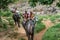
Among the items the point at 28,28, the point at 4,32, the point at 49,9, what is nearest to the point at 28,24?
the point at 28,28

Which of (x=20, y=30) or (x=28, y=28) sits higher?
(x=28, y=28)

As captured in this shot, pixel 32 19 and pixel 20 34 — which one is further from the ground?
pixel 32 19

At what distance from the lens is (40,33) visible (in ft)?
49.1

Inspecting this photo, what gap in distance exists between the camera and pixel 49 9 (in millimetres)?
27969

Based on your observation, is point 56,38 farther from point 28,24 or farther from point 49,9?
point 49,9

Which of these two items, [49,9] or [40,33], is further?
[49,9]

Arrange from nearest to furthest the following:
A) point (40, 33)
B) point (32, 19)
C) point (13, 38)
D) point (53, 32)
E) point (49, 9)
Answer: point (32, 19), point (53, 32), point (13, 38), point (40, 33), point (49, 9)

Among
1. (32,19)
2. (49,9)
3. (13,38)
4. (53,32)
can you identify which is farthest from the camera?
(49,9)

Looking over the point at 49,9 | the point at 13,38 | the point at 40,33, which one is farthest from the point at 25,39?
the point at 49,9

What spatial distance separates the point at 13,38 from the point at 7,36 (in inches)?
22.6

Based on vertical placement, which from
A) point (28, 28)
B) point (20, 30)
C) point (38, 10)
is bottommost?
point (38, 10)

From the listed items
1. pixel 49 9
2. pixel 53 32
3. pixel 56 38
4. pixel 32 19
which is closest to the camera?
pixel 32 19

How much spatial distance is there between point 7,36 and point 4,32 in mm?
987

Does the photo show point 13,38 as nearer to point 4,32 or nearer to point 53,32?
point 4,32
